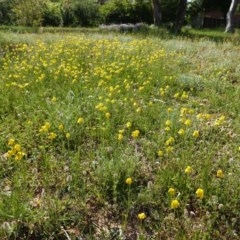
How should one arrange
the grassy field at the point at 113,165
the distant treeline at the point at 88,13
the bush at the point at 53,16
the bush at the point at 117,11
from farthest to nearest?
the bush at the point at 117,11
the bush at the point at 53,16
the distant treeline at the point at 88,13
the grassy field at the point at 113,165

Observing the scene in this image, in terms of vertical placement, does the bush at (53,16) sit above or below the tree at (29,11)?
below

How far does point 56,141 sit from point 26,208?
1417 millimetres

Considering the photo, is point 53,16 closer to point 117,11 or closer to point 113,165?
point 117,11

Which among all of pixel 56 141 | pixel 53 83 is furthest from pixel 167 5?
Answer: pixel 56 141

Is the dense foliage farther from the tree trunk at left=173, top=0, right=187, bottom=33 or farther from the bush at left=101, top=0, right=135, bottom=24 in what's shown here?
the tree trunk at left=173, top=0, right=187, bottom=33

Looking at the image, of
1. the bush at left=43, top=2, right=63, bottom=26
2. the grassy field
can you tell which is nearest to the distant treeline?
the bush at left=43, top=2, right=63, bottom=26

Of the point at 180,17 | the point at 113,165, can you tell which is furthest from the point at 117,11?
the point at 113,165

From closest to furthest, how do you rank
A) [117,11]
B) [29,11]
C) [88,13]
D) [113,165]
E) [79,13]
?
[113,165]
[29,11]
[79,13]
[88,13]
[117,11]

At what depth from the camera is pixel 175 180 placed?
341cm

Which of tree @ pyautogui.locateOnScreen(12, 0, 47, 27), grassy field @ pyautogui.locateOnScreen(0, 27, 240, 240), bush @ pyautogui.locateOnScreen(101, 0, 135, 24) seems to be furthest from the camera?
bush @ pyautogui.locateOnScreen(101, 0, 135, 24)

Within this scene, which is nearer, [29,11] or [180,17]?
[29,11]

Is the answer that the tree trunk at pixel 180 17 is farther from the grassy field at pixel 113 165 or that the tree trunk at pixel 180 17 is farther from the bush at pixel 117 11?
the grassy field at pixel 113 165

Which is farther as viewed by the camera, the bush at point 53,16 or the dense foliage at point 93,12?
the bush at point 53,16

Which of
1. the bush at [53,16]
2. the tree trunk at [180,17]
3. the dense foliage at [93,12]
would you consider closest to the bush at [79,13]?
the dense foliage at [93,12]
